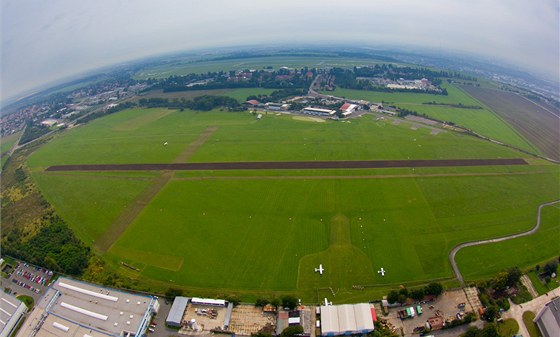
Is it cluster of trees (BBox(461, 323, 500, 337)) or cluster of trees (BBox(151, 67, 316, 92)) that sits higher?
cluster of trees (BBox(151, 67, 316, 92))

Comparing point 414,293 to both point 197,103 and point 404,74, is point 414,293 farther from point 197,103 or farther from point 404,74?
point 404,74

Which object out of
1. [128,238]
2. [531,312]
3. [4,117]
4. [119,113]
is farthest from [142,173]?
[4,117]

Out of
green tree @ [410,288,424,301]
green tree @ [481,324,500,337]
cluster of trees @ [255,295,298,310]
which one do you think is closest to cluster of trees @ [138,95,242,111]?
cluster of trees @ [255,295,298,310]

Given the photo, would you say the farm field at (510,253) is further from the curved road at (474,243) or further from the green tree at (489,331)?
the green tree at (489,331)

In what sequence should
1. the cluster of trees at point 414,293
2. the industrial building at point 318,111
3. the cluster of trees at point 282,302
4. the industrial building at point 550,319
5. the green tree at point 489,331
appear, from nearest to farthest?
the green tree at point 489,331 < the industrial building at point 550,319 < the cluster of trees at point 414,293 < the cluster of trees at point 282,302 < the industrial building at point 318,111

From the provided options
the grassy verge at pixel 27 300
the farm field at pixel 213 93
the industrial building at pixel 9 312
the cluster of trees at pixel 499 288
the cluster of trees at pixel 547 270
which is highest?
the farm field at pixel 213 93

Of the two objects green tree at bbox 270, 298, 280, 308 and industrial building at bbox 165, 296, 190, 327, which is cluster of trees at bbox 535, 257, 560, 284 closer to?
green tree at bbox 270, 298, 280, 308

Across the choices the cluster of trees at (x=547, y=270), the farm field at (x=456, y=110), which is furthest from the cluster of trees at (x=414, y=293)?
the farm field at (x=456, y=110)
